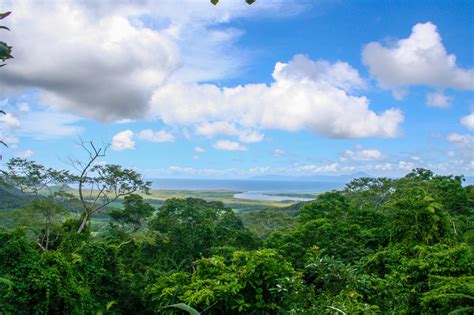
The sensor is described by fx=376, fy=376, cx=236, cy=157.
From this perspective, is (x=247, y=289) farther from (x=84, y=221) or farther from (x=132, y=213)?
(x=132, y=213)

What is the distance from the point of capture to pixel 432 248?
6.17 m

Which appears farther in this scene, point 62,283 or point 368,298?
point 62,283

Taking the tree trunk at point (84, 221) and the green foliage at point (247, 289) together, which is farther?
the tree trunk at point (84, 221)

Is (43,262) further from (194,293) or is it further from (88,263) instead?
(194,293)

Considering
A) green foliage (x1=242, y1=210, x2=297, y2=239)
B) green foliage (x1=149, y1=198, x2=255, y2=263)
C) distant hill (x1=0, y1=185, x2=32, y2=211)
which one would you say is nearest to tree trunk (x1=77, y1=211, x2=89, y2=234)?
green foliage (x1=149, y1=198, x2=255, y2=263)

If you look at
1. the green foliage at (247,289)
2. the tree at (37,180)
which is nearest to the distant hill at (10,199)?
the tree at (37,180)

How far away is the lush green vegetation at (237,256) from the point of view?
192 inches

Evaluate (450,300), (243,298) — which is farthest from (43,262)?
(450,300)

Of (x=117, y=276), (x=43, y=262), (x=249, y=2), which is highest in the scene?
(x=249, y=2)

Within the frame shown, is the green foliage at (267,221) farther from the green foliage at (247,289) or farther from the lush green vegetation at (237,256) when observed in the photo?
the green foliage at (247,289)

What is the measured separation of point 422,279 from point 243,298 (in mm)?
2699

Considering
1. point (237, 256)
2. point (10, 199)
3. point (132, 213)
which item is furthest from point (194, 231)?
point (10, 199)

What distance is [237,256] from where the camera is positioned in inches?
234

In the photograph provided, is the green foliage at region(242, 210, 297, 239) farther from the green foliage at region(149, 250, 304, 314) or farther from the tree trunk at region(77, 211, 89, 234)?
the green foliage at region(149, 250, 304, 314)
